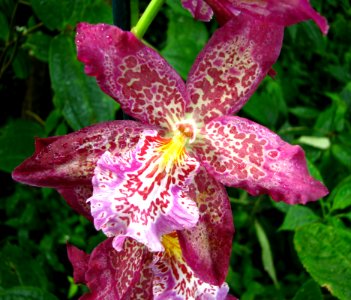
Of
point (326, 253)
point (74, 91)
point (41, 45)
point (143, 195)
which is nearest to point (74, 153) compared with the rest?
point (143, 195)

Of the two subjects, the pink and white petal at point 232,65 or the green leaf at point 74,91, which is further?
the green leaf at point 74,91

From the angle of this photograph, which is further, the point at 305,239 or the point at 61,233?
the point at 61,233

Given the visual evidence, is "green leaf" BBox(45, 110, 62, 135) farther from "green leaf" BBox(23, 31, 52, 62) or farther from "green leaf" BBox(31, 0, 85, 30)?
"green leaf" BBox(31, 0, 85, 30)

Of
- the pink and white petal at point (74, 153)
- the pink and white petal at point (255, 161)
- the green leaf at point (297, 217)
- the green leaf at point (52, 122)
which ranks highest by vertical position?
the pink and white petal at point (255, 161)

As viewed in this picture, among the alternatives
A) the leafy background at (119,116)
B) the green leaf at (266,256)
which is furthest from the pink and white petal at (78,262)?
the green leaf at (266,256)

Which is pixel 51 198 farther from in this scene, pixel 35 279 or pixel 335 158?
pixel 335 158

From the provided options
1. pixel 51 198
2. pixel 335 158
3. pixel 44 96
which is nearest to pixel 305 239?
pixel 335 158

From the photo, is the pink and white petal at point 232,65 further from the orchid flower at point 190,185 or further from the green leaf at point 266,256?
the green leaf at point 266,256
